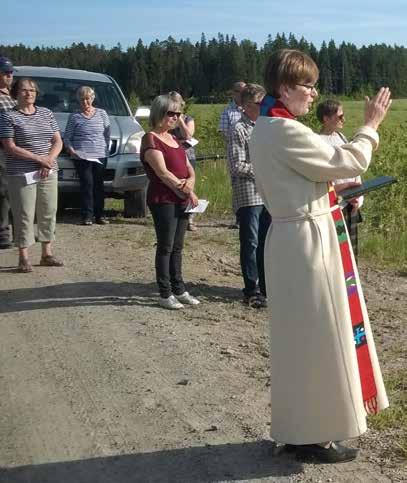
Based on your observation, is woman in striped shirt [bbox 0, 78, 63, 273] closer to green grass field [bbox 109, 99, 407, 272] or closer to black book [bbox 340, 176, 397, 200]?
green grass field [bbox 109, 99, 407, 272]

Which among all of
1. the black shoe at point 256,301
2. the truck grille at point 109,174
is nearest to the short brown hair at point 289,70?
the black shoe at point 256,301

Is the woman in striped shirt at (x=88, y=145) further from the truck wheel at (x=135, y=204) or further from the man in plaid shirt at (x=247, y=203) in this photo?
the man in plaid shirt at (x=247, y=203)

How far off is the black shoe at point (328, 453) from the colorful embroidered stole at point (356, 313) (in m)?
0.25

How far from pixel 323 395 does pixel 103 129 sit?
7.45 meters

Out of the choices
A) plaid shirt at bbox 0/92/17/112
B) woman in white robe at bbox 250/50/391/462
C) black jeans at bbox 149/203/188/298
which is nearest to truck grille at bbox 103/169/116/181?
plaid shirt at bbox 0/92/17/112

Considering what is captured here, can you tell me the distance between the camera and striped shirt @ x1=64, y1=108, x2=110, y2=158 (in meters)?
10.4

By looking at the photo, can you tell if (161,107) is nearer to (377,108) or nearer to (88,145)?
(377,108)

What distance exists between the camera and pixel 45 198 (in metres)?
8.12

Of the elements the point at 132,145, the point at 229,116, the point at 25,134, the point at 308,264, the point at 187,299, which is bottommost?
the point at 187,299

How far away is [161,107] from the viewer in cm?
640

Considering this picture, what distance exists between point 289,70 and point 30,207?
4.75 meters

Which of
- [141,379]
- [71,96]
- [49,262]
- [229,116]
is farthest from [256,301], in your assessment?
[71,96]

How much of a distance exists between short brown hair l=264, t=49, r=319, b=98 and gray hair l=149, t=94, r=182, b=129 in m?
2.71

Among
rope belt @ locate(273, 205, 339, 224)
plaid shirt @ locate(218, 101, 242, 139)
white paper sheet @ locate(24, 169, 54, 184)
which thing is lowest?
white paper sheet @ locate(24, 169, 54, 184)
